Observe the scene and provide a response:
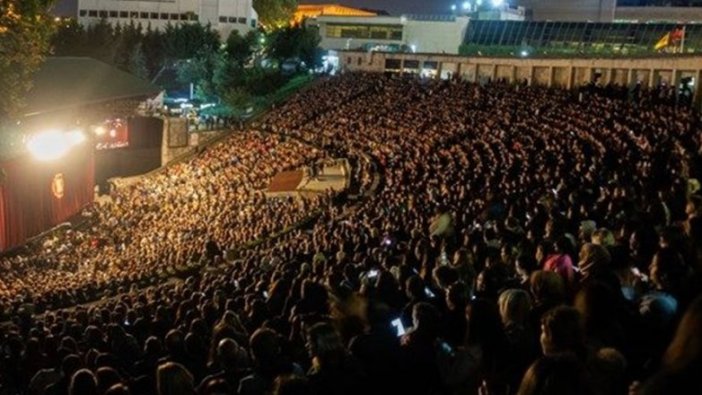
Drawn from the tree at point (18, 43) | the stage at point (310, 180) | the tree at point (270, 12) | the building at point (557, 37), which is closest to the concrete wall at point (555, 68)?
the building at point (557, 37)

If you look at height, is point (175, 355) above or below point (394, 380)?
below

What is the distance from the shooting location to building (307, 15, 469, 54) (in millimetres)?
59875

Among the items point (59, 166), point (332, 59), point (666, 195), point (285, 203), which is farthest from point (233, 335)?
point (332, 59)

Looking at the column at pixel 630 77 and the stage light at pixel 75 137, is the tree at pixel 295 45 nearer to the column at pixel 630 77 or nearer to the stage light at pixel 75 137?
the stage light at pixel 75 137

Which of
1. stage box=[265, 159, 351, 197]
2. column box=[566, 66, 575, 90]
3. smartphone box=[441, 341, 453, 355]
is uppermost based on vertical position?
column box=[566, 66, 575, 90]

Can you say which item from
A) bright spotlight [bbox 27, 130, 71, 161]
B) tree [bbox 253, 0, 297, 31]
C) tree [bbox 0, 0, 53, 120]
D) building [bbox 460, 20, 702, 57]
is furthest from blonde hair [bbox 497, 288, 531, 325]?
tree [bbox 253, 0, 297, 31]

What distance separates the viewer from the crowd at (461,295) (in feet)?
15.7

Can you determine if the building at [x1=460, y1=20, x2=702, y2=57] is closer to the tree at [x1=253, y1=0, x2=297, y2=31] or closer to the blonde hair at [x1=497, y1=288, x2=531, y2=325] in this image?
the tree at [x1=253, y1=0, x2=297, y2=31]

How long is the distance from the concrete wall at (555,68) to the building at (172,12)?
79.0 ft

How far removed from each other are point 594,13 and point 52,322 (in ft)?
188

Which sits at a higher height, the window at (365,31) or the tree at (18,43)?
the window at (365,31)

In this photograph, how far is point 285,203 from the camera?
26984mm

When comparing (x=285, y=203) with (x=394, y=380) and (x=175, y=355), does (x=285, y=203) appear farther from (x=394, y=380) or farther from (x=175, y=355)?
(x=394, y=380)

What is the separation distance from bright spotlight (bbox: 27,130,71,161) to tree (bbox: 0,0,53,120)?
6.19 m
